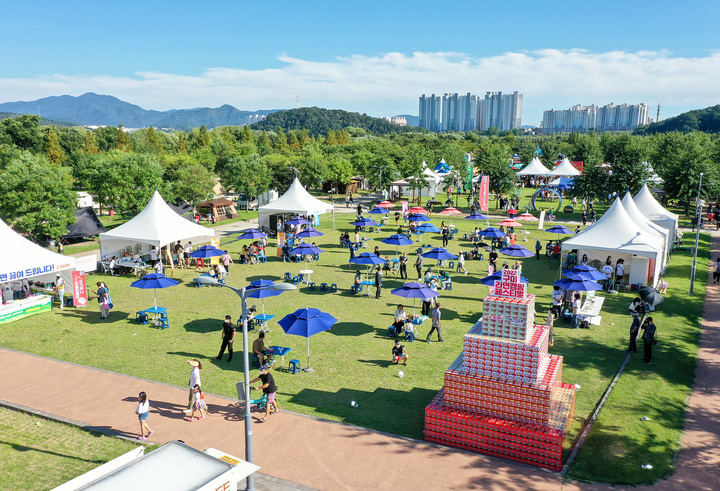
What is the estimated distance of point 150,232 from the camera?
2630cm

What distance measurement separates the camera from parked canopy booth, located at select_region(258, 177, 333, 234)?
3587 cm

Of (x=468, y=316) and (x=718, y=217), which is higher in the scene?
(x=718, y=217)

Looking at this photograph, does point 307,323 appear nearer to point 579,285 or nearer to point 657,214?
point 579,285

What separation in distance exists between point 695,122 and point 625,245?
17178 cm

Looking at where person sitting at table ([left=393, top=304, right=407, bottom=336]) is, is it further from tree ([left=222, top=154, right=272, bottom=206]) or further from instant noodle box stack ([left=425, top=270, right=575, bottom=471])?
tree ([left=222, top=154, right=272, bottom=206])

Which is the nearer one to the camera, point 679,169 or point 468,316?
point 468,316

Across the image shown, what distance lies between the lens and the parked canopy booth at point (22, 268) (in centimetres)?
1930

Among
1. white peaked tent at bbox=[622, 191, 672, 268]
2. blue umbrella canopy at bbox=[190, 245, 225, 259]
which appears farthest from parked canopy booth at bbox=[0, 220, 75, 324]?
white peaked tent at bbox=[622, 191, 672, 268]

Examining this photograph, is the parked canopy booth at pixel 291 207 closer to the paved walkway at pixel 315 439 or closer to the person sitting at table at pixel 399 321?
the person sitting at table at pixel 399 321

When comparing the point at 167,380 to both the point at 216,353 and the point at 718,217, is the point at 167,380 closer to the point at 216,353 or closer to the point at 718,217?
the point at 216,353

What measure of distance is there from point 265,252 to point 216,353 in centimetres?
1595

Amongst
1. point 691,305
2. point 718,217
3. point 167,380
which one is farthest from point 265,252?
point 718,217

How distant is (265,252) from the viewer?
1248 inches

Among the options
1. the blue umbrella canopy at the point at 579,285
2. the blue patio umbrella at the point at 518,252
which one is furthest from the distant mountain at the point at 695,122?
the blue umbrella canopy at the point at 579,285
